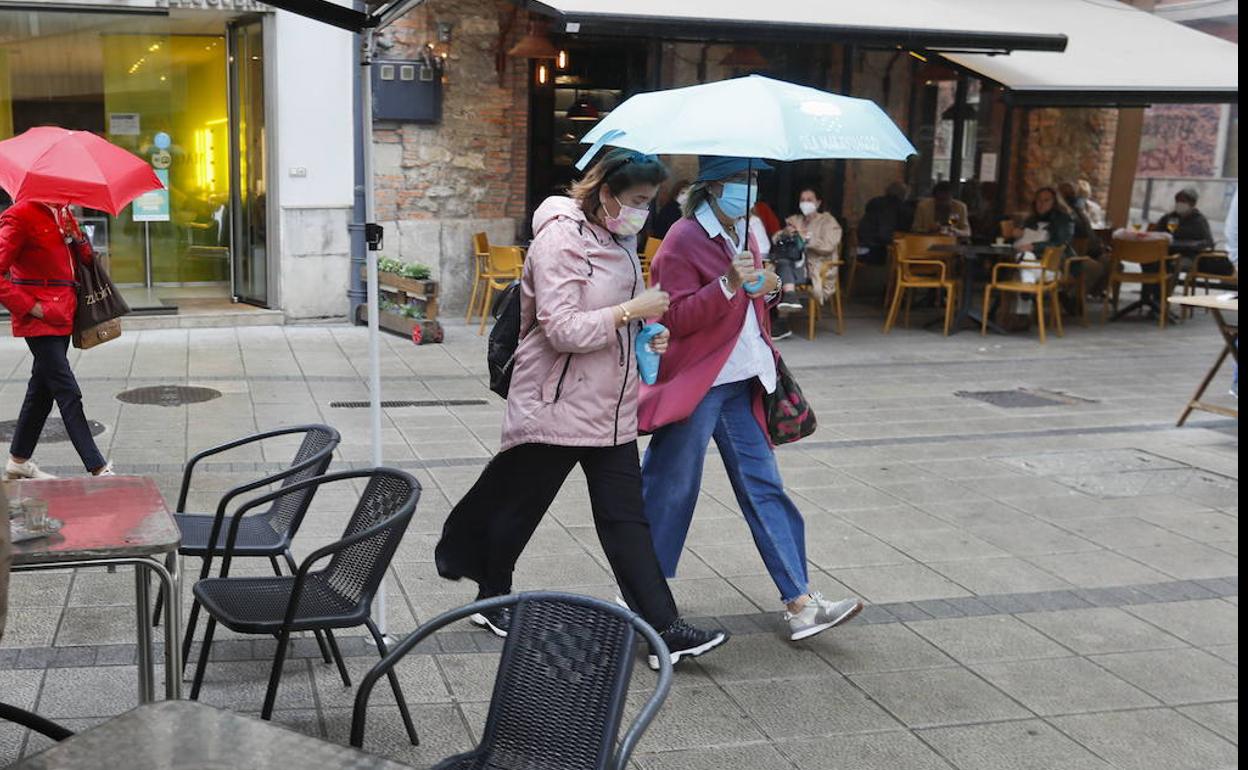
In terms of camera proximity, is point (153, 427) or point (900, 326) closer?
point (153, 427)

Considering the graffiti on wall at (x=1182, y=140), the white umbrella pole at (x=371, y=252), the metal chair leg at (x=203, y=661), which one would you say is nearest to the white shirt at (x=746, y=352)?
the white umbrella pole at (x=371, y=252)

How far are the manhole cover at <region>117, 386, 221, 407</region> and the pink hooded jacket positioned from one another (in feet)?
17.9

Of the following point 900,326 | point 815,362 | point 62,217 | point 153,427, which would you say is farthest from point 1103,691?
point 900,326

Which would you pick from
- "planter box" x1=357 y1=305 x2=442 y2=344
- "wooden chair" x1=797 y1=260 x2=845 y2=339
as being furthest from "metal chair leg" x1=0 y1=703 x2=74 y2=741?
"wooden chair" x1=797 y1=260 x2=845 y2=339

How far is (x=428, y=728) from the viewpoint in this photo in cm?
400

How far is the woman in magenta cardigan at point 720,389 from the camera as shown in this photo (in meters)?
4.52

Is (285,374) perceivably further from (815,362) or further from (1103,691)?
(1103,691)

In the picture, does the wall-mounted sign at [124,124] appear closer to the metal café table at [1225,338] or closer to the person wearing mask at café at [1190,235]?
the metal café table at [1225,338]

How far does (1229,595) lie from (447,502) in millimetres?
3746

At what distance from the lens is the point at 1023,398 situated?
1013 centimetres

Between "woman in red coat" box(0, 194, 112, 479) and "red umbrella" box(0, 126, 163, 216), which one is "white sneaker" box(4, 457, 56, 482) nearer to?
"woman in red coat" box(0, 194, 112, 479)

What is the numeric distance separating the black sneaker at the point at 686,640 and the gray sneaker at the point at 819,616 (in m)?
0.35

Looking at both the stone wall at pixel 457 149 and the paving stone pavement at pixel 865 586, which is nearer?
the paving stone pavement at pixel 865 586

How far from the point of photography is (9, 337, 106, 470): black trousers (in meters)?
6.46
